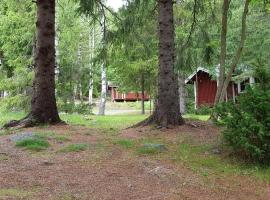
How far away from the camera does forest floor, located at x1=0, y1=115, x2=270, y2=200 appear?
20.3 feet

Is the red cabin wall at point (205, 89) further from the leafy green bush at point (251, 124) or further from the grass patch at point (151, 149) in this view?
the leafy green bush at point (251, 124)

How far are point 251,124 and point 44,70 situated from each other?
6.40 meters

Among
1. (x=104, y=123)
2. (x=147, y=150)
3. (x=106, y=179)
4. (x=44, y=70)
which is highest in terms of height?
(x=44, y=70)

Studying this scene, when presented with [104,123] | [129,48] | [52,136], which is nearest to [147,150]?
[52,136]

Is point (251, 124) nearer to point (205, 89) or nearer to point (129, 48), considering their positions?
point (129, 48)

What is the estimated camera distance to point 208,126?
11.9 metres

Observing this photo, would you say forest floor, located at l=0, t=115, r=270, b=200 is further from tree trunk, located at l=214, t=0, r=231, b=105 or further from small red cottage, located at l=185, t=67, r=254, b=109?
small red cottage, located at l=185, t=67, r=254, b=109

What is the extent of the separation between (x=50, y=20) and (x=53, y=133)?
11.0ft

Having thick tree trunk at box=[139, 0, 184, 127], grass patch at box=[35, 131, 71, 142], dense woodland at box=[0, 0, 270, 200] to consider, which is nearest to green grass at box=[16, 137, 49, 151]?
dense woodland at box=[0, 0, 270, 200]

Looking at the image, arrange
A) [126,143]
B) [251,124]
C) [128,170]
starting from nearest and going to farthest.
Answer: [128,170] < [251,124] < [126,143]

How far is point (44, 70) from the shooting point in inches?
486

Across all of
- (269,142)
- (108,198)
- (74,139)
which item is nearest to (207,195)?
(108,198)

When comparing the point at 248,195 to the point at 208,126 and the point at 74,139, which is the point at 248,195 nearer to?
the point at 74,139

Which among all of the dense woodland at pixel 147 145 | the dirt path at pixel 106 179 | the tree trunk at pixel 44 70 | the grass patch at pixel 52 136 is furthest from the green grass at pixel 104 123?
the dirt path at pixel 106 179
